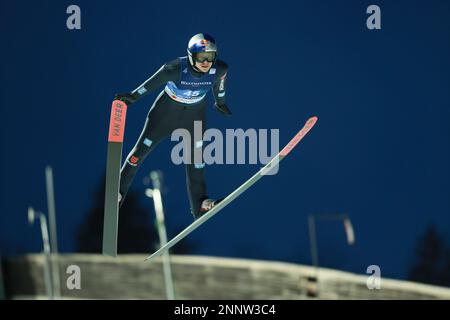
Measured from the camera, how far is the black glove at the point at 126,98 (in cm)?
814

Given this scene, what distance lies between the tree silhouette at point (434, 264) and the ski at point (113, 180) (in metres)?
59.7

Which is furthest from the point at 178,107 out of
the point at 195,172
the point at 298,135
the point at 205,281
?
the point at 205,281

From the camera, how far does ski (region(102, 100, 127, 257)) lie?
328 inches

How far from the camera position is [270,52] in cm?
1162

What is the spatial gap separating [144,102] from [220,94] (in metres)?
0.88

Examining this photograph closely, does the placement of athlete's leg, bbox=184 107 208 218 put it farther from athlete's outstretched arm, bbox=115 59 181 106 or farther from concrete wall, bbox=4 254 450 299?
concrete wall, bbox=4 254 450 299

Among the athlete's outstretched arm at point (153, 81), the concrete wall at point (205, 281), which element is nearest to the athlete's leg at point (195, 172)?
the athlete's outstretched arm at point (153, 81)

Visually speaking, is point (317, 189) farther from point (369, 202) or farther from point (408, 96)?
point (408, 96)

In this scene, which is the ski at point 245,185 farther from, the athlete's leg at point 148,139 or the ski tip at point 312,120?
the athlete's leg at point 148,139

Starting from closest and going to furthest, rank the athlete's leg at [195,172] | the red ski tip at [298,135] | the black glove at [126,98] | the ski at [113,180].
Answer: the black glove at [126,98] → the ski at [113,180] → the athlete's leg at [195,172] → the red ski tip at [298,135]

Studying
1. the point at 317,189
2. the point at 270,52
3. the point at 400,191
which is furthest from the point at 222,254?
the point at 270,52

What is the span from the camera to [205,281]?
23875mm

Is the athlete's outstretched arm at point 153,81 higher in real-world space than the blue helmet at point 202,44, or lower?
lower

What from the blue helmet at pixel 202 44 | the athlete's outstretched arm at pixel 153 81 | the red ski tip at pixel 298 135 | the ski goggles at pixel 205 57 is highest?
the blue helmet at pixel 202 44
